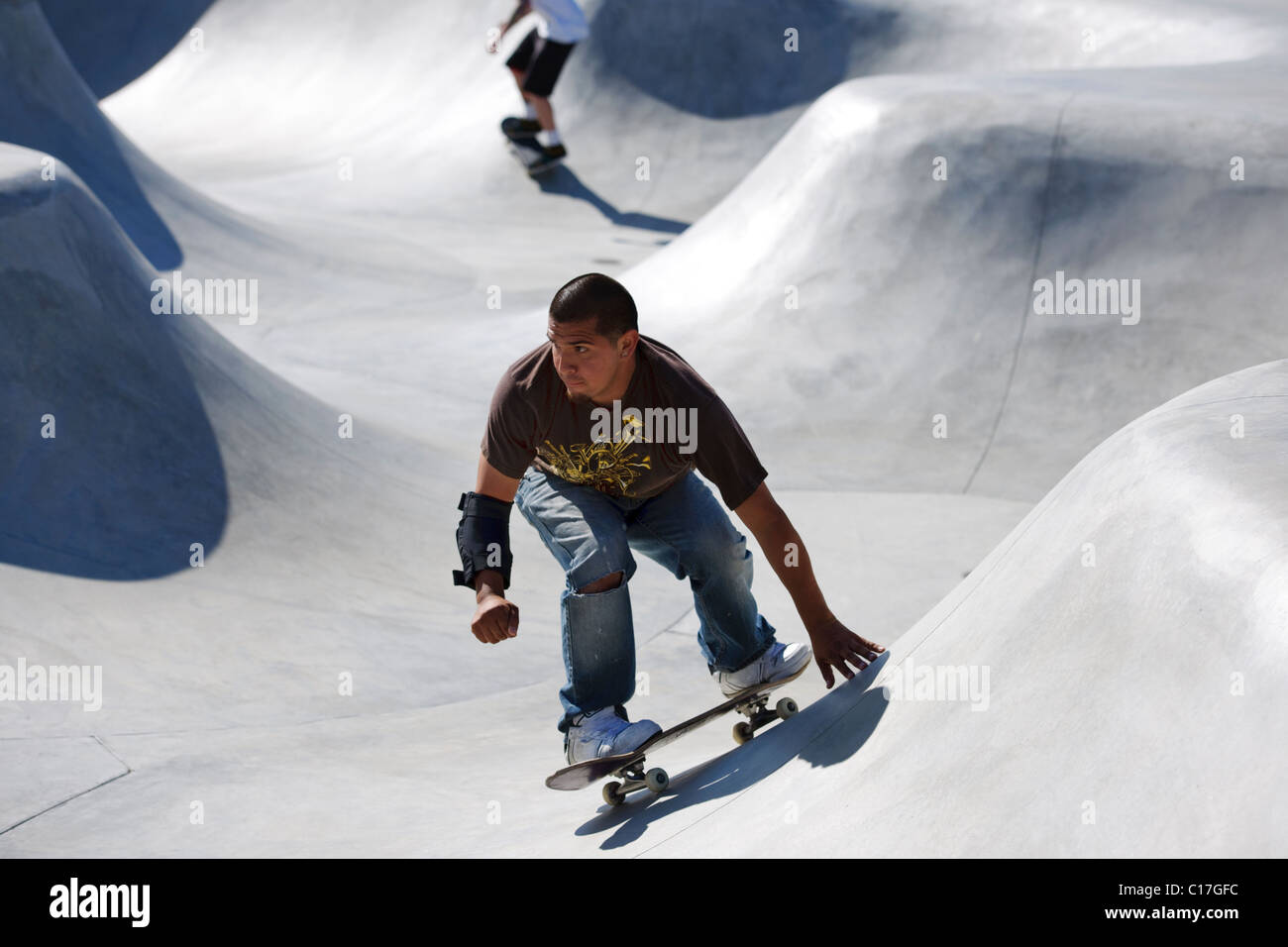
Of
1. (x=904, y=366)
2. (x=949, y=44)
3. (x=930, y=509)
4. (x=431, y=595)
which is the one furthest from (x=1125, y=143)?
(x=949, y=44)

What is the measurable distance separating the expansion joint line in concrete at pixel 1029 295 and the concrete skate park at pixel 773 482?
0.02 metres

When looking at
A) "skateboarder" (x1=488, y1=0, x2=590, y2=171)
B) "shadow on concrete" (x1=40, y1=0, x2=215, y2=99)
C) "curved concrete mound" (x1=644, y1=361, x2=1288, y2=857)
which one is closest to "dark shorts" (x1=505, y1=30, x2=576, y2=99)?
"skateboarder" (x1=488, y1=0, x2=590, y2=171)

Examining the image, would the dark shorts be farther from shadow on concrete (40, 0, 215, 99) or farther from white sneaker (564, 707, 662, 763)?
white sneaker (564, 707, 662, 763)

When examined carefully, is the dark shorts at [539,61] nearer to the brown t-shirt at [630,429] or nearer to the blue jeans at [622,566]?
the blue jeans at [622,566]

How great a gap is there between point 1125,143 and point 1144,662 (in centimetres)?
629

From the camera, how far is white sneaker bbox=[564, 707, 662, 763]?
341 centimetres

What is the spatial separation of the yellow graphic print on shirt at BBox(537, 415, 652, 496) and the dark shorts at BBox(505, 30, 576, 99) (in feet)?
43.0

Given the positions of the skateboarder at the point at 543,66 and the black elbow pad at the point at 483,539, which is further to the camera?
the skateboarder at the point at 543,66

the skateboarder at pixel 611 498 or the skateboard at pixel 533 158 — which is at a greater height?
the skateboarder at pixel 611 498

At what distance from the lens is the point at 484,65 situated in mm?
18453

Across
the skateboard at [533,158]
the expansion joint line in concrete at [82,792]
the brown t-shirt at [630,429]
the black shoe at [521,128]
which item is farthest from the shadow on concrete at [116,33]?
the brown t-shirt at [630,429]

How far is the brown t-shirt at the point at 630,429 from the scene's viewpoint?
3.44 meters

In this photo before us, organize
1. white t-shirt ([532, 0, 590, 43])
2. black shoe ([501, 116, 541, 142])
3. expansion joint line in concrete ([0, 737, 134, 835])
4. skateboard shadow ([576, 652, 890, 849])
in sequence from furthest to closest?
black shoe ([501, 116, 541, 142]), white t-shirt ([532, 0, 590, 43]), expansion joint line in concrete ([0, 737, 134, 835]), skateboard shadow ([576, 652, 890, 849])

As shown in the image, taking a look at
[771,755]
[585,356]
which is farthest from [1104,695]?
[585,356]
